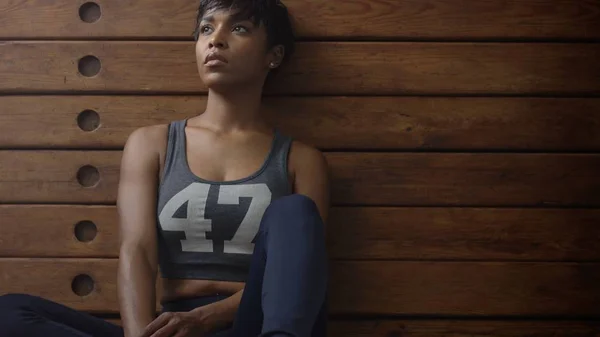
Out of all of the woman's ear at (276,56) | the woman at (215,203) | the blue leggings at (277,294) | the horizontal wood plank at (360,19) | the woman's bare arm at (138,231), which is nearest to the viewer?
the blue leggings at (277,294)

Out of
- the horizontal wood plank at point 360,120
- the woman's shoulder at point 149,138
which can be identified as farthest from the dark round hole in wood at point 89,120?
the woman's shoulder at point 149,138

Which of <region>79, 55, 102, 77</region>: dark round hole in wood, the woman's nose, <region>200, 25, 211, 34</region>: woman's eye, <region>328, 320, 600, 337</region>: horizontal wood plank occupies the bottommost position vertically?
<region>328, 320, 600, 337</region>: horizontal wood plank

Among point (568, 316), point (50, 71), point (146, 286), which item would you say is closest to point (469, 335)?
point (568, 316)

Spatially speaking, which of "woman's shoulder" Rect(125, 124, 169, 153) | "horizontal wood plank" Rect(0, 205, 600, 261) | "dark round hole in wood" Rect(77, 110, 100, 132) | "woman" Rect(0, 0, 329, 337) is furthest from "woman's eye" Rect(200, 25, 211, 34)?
"horizontal wood plank" Rect(0, 205, 600, 261)

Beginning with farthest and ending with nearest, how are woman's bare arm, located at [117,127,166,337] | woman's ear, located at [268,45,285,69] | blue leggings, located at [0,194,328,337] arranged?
woman's ear, located at [268,45,285,69], woman's bare arm, located at [117,127,166,337], blue leggings, located at [0,194,328,337]

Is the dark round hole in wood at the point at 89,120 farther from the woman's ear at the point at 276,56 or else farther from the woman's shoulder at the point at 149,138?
the woman's ear at the point at 276,56

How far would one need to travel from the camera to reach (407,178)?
1.81m

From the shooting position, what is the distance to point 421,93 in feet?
5.98

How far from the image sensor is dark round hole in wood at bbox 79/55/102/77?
1.82 m

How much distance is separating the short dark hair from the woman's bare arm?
0.30 m

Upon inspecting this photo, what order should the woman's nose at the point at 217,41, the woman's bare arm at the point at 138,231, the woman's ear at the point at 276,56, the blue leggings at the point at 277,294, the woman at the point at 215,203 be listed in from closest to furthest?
the blue leggings at the point at 277,294, the woman at the point at 215,203, the woman's bare arm at the point at 138,231, the woman's nose at the point at 217,41, the woman's ear at the point at 276,56

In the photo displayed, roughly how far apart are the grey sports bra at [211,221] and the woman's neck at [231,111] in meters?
0.15

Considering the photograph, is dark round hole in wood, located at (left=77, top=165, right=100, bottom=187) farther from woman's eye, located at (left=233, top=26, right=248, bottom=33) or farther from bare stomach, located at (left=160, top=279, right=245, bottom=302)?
woman's eye, located at (left=233, top=26, right=248, bottom=33)

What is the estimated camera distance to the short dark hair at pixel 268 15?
1646mm
